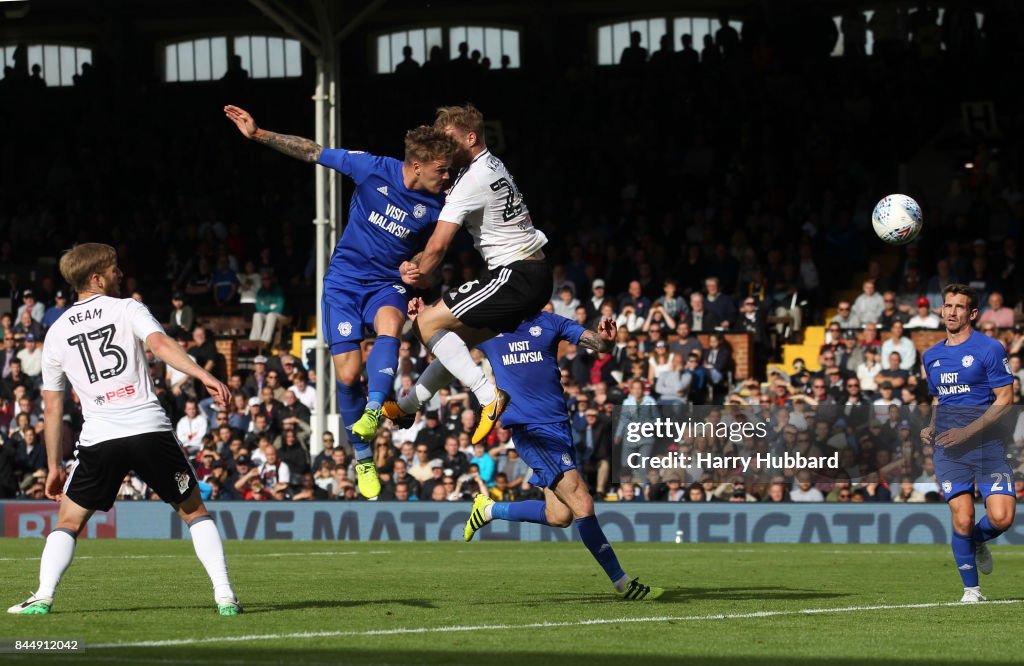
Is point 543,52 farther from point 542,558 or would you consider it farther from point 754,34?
point 542,558

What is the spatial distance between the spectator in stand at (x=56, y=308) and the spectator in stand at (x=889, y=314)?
483 inches

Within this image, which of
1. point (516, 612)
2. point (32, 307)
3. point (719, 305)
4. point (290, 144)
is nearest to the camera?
point (516, 612)

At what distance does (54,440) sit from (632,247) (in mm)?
17055

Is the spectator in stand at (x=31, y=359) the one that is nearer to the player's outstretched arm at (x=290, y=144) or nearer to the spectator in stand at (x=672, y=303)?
the spectator in stand at (x=672, y=303)

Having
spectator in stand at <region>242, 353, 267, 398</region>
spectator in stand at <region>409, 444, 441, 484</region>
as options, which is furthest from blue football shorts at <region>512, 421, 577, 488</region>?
spectator in stand at <region>242, 353, 267, 398</region>

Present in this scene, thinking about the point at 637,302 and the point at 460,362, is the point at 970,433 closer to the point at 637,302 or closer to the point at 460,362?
the point at 460,362

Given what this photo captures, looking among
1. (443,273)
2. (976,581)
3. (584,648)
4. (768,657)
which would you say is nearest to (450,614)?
(584,648)

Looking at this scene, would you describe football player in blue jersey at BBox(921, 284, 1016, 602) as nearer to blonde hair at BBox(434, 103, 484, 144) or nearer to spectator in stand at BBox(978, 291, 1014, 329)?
blonde hair at BBox(434, 103, 484, 144)

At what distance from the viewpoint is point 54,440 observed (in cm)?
915

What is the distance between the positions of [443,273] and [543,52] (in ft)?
30.9

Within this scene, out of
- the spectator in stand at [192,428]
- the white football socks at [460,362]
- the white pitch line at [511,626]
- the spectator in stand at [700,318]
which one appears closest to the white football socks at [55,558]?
the white pitch line at [511,626]

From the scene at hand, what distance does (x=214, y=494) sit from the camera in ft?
74.0

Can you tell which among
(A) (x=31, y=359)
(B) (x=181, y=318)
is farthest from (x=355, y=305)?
(A) (x=31, y=359)

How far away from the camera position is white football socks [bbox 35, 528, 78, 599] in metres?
9.09
